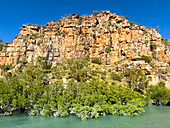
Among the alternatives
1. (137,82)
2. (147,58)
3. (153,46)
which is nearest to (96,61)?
(147,58)

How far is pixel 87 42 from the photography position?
123500 millimetres

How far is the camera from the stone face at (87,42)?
4267 inches

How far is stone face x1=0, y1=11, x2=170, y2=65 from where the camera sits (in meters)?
108

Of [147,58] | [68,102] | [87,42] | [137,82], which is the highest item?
[87,42]

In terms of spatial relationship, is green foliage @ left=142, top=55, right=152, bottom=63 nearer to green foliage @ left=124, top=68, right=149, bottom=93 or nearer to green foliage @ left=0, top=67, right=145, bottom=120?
green foliage @ left=124, top=68, right=149, bottom=93

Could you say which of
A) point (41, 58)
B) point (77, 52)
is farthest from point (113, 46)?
point (41, 58)

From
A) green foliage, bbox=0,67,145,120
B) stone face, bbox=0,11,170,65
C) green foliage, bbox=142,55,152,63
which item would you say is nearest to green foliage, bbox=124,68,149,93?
green foliage, bbox=142,55,152,63

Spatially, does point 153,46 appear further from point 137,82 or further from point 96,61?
point 137,82

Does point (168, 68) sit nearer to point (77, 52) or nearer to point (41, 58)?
point (77, 52)

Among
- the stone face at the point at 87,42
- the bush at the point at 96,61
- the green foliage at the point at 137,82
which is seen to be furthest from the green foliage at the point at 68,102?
the stone face at the point at 87,42

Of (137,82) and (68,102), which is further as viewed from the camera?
(137,82)

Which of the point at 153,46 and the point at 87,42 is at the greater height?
the point at 87,42

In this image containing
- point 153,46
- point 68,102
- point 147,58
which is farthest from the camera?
point 153,46

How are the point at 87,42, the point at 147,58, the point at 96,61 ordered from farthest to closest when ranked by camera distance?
the point at 87,42, the point at 96,61, the point at 147,58
